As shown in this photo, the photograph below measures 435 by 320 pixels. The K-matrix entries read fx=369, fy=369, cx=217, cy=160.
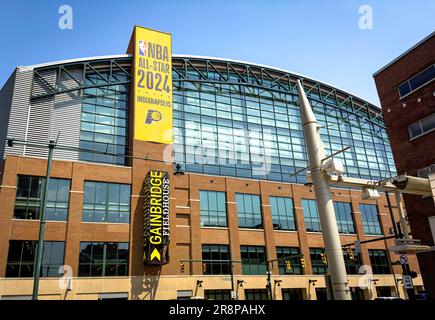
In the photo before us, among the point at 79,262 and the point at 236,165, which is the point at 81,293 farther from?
the point at 236,165

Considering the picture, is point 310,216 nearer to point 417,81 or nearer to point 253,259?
point 253,259

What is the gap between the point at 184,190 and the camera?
151ft

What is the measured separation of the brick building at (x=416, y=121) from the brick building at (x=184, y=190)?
10976 millimetres

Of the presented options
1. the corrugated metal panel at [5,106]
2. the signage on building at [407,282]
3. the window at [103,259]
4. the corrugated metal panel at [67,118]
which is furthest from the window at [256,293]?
the corrugated metal panel at [5,106]

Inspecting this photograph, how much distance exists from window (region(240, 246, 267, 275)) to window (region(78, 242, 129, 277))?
1481 centimetres

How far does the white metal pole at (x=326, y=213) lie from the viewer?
1241 cm

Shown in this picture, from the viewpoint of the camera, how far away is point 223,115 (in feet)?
185

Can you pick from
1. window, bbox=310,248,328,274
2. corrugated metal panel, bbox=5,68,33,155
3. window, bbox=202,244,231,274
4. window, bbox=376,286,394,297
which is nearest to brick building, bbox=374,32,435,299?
window, bbox=202,244,231,274

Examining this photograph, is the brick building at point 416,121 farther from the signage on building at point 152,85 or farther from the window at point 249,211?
the signage on building at point 152,85

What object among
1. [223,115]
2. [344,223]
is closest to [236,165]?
[223,115]

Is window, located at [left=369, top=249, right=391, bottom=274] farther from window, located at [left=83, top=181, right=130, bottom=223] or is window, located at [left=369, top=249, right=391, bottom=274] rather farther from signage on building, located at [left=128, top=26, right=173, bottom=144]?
window, located at [left=83, top=181, right=130, bottom=223]

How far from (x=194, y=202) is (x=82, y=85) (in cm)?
2098

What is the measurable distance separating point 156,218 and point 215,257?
A: 370 inches

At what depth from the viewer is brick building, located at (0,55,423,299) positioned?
122 feet
